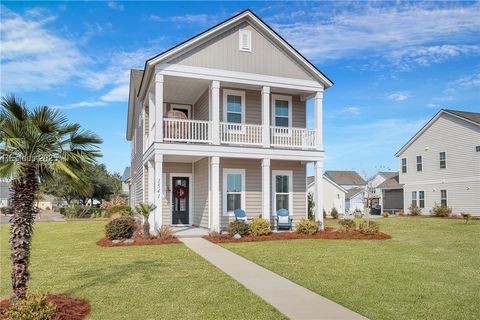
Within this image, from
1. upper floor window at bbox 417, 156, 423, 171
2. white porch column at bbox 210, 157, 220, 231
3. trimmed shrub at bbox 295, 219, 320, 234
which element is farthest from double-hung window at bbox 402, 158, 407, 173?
white porch column at bbox 210, 157, 220, 231

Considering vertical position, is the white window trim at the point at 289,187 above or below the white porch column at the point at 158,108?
below

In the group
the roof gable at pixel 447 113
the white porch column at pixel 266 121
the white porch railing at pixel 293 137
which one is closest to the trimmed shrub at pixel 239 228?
the white porch column at pixel 266 121

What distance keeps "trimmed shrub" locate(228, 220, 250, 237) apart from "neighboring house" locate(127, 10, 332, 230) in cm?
74

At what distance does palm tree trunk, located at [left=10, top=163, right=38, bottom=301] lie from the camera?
220 inches

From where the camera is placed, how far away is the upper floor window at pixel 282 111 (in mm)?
18906

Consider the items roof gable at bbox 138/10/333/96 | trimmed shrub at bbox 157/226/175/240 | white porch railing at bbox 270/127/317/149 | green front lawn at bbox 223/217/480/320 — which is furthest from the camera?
white porch railing at bbox 270/127/317/149

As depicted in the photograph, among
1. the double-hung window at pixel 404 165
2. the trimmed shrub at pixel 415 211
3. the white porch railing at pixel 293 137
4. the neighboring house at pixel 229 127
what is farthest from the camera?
the double-hung window at pixel 404 165

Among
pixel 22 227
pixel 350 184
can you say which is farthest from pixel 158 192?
pixel 350 184

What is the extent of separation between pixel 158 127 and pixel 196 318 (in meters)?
10.6

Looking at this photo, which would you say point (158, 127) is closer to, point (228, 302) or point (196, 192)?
point (196, 192)

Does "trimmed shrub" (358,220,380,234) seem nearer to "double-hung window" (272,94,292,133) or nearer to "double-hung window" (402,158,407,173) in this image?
"double-hung window" (272,94,292,133)

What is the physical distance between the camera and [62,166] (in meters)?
5.99

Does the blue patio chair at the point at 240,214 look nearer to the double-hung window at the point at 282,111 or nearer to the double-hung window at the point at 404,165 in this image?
the double-hung window at the point at 282,111

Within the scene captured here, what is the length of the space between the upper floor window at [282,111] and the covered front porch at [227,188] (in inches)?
74.0
